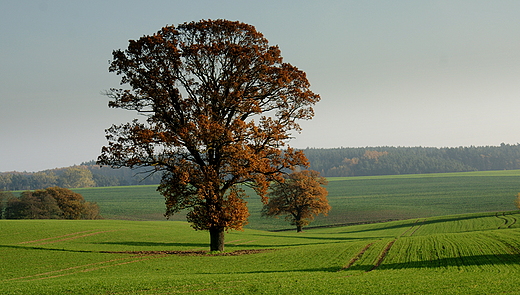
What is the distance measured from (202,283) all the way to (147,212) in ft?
307

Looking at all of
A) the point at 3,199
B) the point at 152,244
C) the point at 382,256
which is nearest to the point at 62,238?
the point at 152,244

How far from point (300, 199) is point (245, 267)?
43615 mm

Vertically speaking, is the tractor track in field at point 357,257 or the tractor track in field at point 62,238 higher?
the tractor track in field at point 62,238

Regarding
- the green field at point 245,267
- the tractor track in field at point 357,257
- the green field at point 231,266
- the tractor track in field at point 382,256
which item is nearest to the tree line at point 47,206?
the green field at point 231,266

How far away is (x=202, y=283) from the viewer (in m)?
16.6

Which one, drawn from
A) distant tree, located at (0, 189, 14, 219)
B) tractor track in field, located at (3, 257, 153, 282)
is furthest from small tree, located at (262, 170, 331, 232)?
distant tree, located at (0, 189, 14, 219)

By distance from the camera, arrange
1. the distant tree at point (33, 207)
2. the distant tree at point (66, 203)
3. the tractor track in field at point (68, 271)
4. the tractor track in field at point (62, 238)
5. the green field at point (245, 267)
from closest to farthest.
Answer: the green field at point (245, 267), the tractor track in field at point (68, 271), the tractor track in field at point (62, 238), the distant tree at point (33, 207), the distant tree at point (66, 203)

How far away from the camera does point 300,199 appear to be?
216ft

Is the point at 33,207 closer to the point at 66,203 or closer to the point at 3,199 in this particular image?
the point at 66,203

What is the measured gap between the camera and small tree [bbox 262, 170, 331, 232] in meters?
65.7

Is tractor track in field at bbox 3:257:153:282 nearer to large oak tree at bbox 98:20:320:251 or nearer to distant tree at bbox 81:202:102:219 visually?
large oak tree at bbox 98:20:320:251

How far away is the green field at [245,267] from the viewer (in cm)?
1566

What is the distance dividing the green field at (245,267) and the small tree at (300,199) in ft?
84.1

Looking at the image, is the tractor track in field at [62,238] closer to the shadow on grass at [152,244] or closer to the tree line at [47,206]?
the shadow on grass at [152,244]
